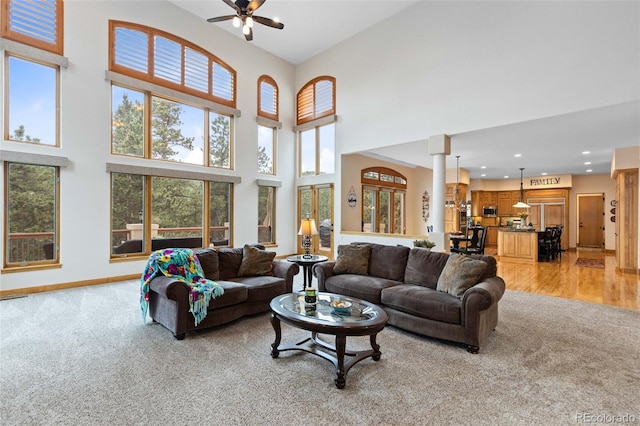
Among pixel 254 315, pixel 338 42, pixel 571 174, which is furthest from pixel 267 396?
pixel 571 174

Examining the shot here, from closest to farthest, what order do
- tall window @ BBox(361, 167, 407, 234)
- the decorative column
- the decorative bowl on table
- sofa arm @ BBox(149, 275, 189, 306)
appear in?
1. the decorative bowl on table
2. sofa arm @ BBox(149, 275, 189, 306)
3. the decorative column
4. tall window @ BBox(361, 167, 407, 234)

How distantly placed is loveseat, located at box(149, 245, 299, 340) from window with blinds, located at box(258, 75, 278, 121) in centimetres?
528

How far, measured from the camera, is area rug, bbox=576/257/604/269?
27.0 ft

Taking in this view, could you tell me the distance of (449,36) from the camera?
6.40 meters

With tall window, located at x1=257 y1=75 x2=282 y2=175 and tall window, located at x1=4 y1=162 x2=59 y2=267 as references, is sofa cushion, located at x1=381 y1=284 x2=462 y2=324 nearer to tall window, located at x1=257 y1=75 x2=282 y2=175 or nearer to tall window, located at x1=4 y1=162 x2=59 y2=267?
tall window, located at x1=4 y1=162 x2=59 y2=267

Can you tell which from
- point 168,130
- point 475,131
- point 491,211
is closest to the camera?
point 475,131

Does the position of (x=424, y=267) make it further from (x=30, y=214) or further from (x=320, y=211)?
(x=30, y=214)

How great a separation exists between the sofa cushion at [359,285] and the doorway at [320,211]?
439 centimetres

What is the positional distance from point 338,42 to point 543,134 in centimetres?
544

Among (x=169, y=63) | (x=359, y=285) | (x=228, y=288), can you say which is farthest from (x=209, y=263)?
(x=169, y=63)

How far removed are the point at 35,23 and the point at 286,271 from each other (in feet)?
19.4

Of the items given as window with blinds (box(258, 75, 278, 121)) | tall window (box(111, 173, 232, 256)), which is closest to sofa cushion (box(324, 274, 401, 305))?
tall window (box(111, 173, 232, 256))

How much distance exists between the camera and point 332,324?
2.48 meters

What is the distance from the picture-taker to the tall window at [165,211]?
20.7 feet
